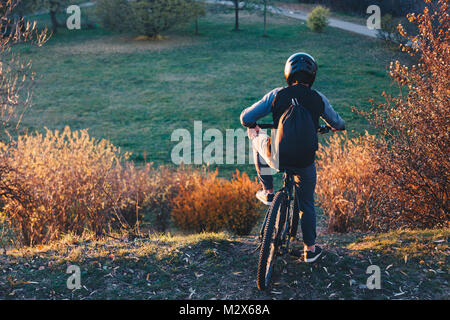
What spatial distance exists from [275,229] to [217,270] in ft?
2.58

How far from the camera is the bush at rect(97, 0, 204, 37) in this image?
2541 cm

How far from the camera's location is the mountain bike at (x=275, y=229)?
4084 millimetres

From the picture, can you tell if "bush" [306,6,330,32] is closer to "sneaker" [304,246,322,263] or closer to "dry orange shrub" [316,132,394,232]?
"dry orange shrub" [316,132,394,232]

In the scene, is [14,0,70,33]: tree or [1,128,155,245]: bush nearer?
[1,128,155,245]: bush

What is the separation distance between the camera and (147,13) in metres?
25.3

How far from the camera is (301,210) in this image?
4.44 metres

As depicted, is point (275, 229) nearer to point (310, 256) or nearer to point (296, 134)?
point (310, 256)

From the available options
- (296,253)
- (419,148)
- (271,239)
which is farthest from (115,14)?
(271,239)

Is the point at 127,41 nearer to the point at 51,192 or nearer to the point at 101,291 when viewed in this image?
the point at 51,192

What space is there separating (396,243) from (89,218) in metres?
4.74

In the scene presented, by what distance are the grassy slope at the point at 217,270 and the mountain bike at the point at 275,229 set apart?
0.63 feet

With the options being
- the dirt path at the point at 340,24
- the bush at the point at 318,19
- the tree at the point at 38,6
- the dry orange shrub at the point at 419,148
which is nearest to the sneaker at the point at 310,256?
the dry orange shrub at the point at 419,148

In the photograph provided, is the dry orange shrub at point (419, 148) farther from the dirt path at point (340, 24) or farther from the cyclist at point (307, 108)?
the dirt path at point (340, 24)

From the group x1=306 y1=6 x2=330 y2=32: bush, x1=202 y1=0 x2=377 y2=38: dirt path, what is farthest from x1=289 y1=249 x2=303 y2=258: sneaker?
x1=306 y1=6 x2=330 y2=32: bush
